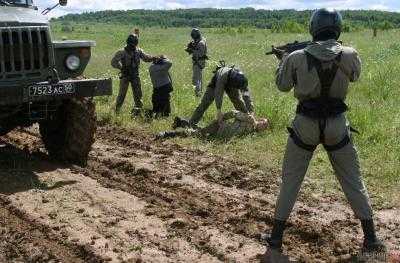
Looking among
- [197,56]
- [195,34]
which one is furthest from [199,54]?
[195,34]

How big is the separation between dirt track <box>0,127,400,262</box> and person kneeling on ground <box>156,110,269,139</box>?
1135 mm

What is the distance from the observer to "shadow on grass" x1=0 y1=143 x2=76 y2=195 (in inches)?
273

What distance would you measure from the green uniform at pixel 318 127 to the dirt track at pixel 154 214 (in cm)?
53

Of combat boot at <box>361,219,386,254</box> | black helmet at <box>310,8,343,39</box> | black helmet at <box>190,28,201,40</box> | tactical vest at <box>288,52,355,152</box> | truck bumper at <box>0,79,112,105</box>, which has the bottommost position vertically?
combat boot at <box>361,219,386,254</box>

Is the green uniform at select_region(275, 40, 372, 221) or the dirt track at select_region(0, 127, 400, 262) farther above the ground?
the green uniform at select_region(275, 40, 372, 221)

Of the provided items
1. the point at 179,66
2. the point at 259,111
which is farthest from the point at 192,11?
the point at 259,111

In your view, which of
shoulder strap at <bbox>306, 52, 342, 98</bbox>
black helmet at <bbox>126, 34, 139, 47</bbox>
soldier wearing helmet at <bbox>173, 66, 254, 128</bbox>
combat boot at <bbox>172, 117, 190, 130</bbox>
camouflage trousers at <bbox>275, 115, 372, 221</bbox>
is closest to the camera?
shoulder strap at <bbox>306, 52, 342, 98</bbox>

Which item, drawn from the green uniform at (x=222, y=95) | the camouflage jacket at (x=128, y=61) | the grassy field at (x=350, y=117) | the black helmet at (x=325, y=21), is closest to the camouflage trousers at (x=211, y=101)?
the green uniform at (x=222, y=95)

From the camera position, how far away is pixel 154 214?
6027 mm

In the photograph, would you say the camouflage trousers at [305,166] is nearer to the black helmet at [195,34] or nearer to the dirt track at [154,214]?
the dirt track at [154,214]

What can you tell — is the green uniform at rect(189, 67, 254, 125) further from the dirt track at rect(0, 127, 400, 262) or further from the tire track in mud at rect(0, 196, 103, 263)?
the tire track in mud at rect(0, 196, 103, 263)


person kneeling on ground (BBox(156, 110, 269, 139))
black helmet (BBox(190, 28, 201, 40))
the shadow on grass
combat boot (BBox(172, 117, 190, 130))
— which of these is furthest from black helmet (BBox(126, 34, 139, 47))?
the shadow on grass

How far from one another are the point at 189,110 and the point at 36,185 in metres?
5.43

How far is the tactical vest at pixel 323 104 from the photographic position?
4711 mm
